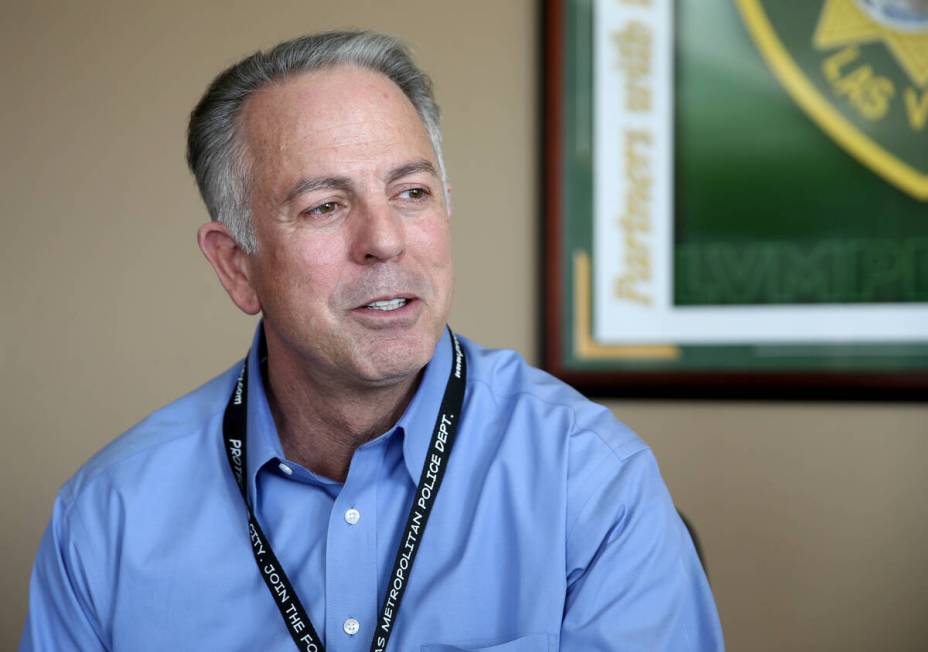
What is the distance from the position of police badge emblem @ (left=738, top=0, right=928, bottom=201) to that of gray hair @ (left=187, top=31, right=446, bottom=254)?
941 millimetres

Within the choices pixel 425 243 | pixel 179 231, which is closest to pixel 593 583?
pixel 425 243

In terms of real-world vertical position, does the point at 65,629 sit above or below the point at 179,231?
below

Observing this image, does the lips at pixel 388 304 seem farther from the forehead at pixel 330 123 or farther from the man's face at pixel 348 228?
the forehead at pixel 330 123

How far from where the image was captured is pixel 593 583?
1396 millimetres

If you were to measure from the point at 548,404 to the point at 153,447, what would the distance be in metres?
0.64

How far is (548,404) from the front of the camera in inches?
62.8

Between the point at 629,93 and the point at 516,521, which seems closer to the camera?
the point at 516,521

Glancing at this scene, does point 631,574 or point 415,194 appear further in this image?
point 415,194

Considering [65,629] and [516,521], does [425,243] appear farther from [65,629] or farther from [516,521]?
[65,629]

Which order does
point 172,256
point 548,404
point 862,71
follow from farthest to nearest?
point 172,256, point 862,71, point 548,404

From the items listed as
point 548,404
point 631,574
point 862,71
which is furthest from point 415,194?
point 862,71

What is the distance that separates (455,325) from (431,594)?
1082 millimetres

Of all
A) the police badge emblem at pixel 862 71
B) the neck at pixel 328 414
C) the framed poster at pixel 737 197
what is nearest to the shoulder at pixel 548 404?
the neck at pixel 328 414

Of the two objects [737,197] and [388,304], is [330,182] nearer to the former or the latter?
[388,304]
